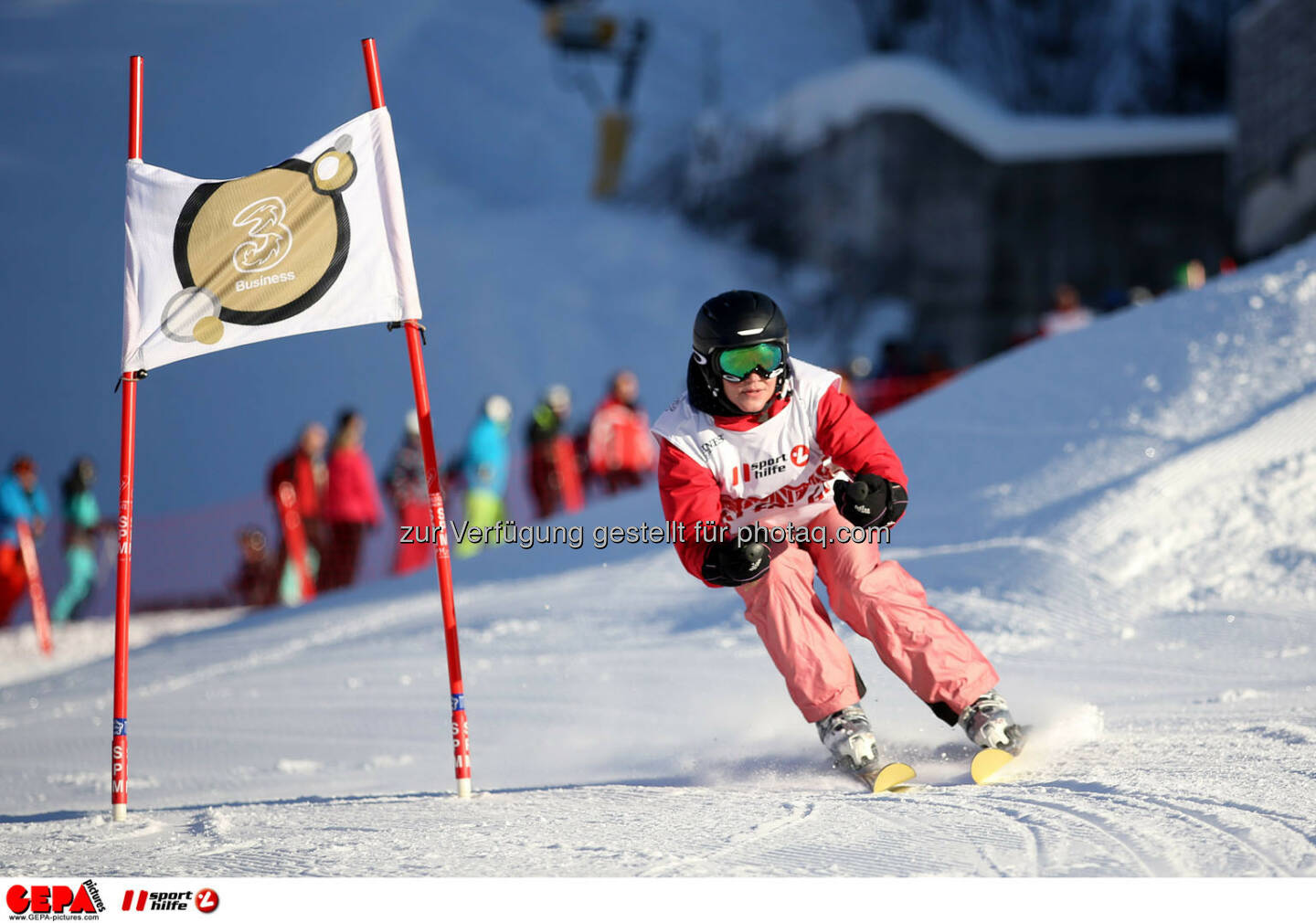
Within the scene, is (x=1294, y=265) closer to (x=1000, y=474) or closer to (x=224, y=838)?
(x=1000, y=474)

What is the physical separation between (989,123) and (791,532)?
1701 centimetres

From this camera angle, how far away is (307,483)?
1045 cm

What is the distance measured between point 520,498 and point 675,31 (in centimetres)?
2444

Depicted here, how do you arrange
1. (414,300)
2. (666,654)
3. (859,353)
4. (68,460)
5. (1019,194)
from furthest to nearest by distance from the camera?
1. (68,460)
2. (859,353)
3. (1019,194)
4. (666,654)
5. (414,300)

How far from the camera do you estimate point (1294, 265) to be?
28.6 ft

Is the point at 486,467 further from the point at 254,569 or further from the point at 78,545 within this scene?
the point at 78,545

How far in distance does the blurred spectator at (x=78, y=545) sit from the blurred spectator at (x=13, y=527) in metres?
0.30

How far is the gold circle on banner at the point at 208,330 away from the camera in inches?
164

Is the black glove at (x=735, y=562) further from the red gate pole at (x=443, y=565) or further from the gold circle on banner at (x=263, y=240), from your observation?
the gold circle on banner at (x=263, y=240)

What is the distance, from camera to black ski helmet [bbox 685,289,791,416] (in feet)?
12.1

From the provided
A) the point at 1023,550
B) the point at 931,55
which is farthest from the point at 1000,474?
the point at 931,55

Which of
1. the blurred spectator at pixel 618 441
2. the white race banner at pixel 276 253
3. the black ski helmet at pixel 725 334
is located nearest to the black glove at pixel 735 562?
the black ski helmet at pixel 725 334

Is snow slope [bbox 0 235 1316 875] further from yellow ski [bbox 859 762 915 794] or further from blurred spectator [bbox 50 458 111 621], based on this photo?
blurred spectator [bbox 50 458 111 621]
